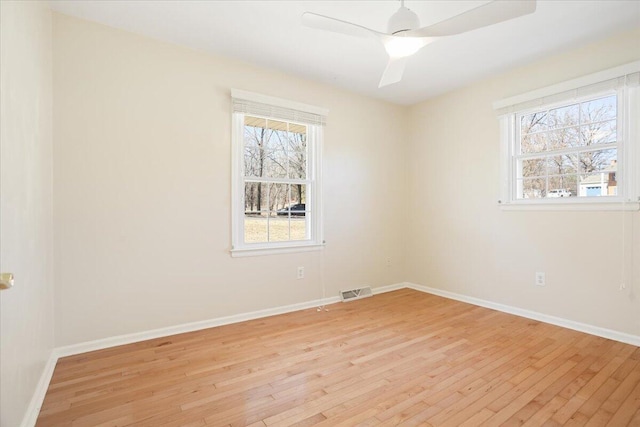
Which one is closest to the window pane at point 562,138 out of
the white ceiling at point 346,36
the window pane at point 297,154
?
the white ceiling at point 346,36

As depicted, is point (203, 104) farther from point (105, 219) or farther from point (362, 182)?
point (362, 182)

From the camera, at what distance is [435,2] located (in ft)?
7.49

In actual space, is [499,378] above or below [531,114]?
below

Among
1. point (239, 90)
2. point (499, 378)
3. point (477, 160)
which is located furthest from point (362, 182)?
point (499, 378)

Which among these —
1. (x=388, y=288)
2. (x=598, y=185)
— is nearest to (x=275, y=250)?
(x=388, y=288)

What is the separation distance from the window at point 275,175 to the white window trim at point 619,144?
6.87 ft

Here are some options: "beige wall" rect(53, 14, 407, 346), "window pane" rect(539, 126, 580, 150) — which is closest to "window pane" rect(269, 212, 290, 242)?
"beige wall" rect(53, 14, 407, 346)

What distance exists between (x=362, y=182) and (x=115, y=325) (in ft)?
10.2

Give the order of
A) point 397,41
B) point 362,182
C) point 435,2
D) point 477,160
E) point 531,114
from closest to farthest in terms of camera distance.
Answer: point 397,41
point 435,2
point 531,114
point 477,160
point 362,182

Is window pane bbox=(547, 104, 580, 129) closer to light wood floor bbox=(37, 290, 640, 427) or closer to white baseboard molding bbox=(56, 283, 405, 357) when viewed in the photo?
light wood floor bbox=(37, 290, 640, 427)

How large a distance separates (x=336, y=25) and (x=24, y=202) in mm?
2000

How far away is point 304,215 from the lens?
382cm

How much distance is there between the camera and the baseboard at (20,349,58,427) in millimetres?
1660

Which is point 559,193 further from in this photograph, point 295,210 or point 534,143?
point 295,210
